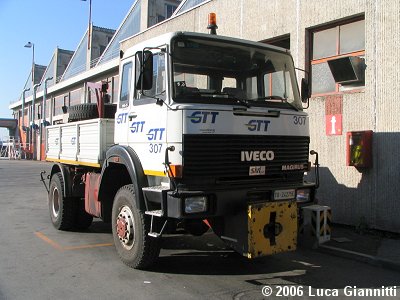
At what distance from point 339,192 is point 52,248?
214 inches

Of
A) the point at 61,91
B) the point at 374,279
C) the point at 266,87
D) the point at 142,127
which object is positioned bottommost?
the point at 374,279

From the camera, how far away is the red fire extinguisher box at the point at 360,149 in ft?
26.7

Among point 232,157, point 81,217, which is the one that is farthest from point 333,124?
point 81,217

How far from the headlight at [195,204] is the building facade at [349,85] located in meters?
4.38

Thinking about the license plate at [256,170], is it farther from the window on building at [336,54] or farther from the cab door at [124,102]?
the window on building at [336,54]

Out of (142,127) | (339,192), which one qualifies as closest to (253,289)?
(142,127)

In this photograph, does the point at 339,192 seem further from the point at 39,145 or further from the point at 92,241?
the point at 39,145

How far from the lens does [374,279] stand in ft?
18.9

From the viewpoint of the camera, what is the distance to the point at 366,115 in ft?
27.5

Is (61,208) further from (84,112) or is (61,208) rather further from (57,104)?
(57,104)

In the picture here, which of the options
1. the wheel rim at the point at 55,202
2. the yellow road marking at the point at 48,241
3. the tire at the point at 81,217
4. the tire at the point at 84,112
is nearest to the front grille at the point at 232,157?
the tire at the point at 84,112

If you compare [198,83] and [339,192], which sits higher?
[198,83]

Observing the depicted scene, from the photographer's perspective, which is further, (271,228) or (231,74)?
(231,74)

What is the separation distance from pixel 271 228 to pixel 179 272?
1454 mm
